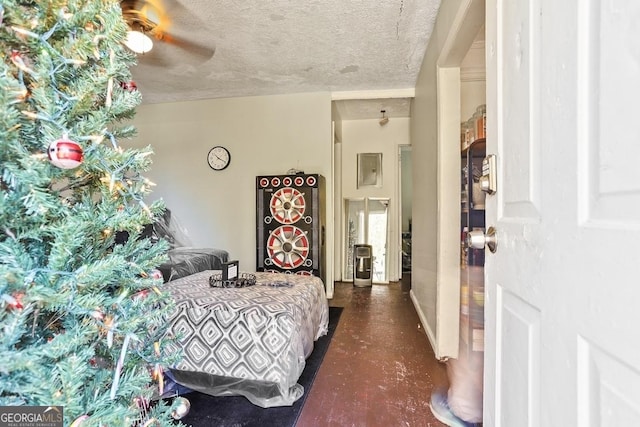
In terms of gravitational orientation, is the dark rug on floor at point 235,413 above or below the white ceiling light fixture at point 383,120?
below

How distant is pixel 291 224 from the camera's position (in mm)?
3678

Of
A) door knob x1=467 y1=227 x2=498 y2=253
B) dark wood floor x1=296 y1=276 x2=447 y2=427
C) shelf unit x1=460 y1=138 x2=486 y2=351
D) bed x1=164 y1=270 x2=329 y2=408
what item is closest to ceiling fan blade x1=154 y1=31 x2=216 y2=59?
bed x1=164 y1=270 x2=329 y2=408

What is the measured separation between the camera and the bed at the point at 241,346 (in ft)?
5.62

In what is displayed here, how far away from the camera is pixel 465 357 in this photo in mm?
1738

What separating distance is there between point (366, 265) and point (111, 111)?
14.2ft

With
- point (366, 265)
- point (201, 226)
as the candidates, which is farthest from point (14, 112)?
point (366, 265)

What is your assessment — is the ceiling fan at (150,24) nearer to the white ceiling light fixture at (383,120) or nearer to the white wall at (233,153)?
the white wall at (233,153)

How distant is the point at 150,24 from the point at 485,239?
2528mm

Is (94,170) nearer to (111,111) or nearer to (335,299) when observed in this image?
(111,111)

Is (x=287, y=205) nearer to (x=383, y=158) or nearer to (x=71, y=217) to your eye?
(x=383, y=158)

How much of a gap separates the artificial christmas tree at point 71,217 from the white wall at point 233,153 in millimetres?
3353

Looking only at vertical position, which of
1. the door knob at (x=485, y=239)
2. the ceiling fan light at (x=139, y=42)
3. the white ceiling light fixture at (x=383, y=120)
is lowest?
the door knob at (x=485, y=239)

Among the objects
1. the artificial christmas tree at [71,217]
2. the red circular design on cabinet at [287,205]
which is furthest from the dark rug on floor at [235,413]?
the red circular design on cabinet at [287,205]

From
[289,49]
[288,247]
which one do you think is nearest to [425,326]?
[288,247]
